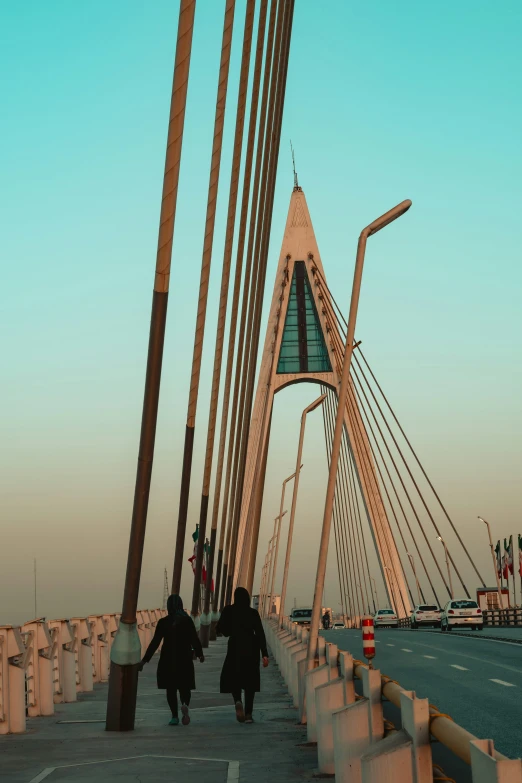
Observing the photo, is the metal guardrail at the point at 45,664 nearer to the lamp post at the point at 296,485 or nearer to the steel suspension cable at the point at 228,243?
the steel suspension cable at the point at 228,243

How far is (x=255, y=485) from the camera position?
49312 mm

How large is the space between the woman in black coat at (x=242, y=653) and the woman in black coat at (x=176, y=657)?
387 mm

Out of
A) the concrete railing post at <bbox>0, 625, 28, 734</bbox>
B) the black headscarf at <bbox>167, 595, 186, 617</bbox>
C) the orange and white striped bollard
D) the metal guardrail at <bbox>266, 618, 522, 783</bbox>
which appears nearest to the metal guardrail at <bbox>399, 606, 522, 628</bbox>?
the black headscarf at <bbox>167, 595, 186, 617</bbox>

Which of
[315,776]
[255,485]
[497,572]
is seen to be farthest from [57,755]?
[497,572]

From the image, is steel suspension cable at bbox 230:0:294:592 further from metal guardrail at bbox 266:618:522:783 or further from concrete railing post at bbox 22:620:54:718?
metal guardrail at bbox 266:618:522:783

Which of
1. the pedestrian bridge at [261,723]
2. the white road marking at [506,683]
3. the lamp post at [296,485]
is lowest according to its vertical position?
the pedestrian bridge at [261,723]

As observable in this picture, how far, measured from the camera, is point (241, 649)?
43.2 feet

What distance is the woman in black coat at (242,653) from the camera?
12895 mm

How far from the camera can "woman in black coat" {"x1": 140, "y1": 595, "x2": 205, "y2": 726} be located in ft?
41.7

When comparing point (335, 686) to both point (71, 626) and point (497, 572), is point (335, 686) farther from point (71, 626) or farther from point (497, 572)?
point (497, 572)

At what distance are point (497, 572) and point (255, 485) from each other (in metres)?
30.6

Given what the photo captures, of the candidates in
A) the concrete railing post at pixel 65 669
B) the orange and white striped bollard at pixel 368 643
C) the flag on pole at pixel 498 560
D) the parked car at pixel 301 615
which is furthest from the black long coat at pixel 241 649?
the flag on pole at pixel 498 560

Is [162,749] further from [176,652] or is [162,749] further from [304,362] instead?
[304,362]

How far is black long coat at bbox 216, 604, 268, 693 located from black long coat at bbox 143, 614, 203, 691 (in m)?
0.37
